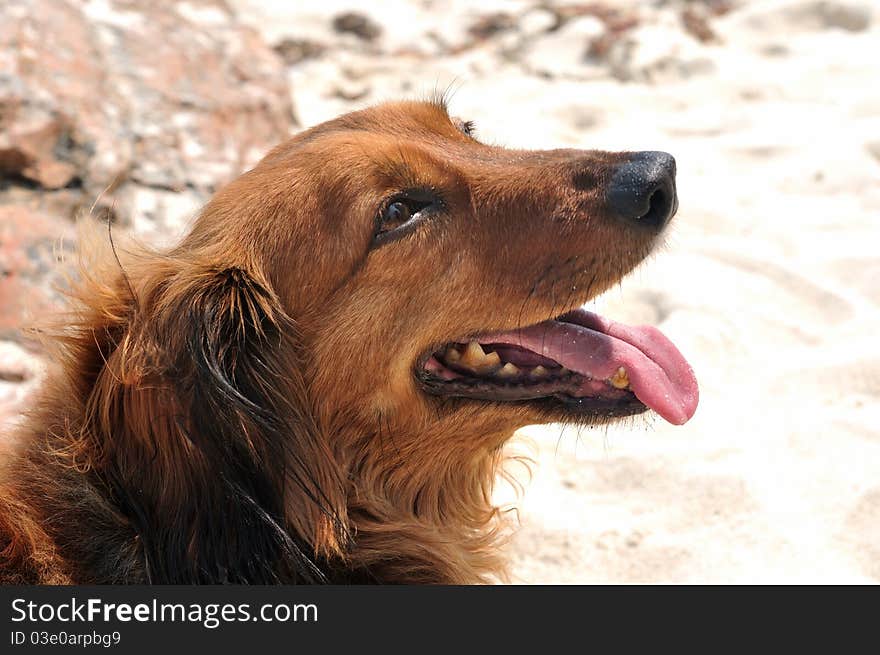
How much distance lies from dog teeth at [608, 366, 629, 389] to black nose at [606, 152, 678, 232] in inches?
17.2

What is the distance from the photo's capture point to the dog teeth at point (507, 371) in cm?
318

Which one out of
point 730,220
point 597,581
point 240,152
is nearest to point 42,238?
point 240,152

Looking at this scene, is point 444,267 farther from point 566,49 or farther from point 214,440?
point 566,49

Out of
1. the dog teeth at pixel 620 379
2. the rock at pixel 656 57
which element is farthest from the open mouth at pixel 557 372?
the rock at pixel 656 57

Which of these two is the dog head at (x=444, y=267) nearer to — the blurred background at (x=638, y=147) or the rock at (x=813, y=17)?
the blurred background at (x=638, y=147)

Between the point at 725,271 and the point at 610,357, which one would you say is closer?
the point at 610,357

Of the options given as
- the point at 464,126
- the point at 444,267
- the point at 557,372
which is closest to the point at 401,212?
the point at 444,267

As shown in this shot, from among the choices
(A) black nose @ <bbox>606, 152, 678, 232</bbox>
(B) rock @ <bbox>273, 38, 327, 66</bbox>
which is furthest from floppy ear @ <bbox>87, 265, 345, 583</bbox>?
(B) rock @ <bbox>273, 38, 327, 66</bbox>

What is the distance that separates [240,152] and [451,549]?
3302mm

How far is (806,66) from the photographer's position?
7.51m

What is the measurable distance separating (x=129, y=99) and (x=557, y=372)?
11.8 feet

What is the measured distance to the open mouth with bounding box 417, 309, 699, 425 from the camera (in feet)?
10.3

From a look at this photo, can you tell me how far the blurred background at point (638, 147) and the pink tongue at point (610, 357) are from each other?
1.54 feet

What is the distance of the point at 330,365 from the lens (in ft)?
10.0
